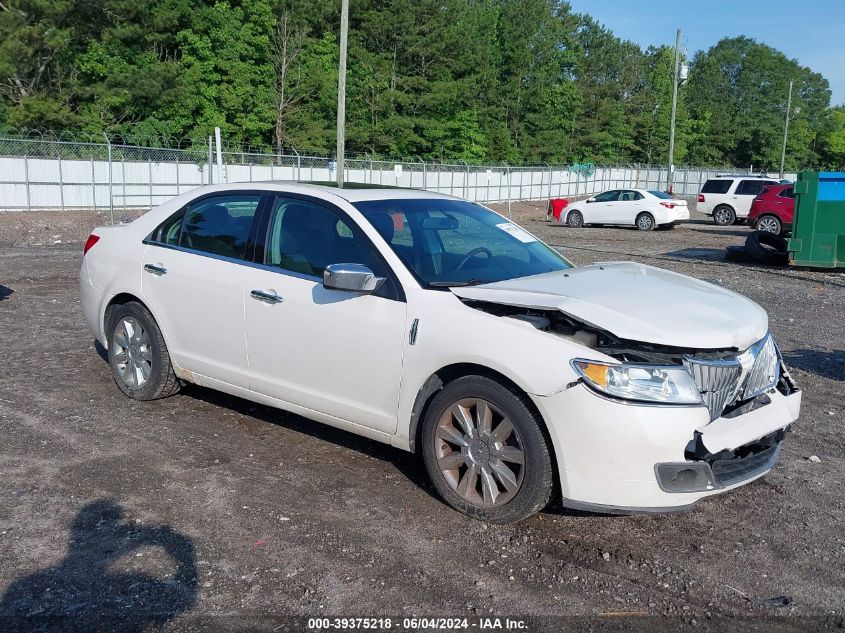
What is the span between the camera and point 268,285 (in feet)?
17.3

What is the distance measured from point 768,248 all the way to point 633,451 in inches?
645

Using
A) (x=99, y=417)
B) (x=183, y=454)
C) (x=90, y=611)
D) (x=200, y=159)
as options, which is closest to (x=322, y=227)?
(x=183, y=454)

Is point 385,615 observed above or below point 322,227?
below

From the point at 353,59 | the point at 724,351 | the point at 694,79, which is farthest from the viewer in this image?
the point at 694,79

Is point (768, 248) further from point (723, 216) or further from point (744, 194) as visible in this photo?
point (723, 216)

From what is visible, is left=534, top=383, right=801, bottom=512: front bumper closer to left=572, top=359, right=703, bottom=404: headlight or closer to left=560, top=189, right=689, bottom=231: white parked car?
left=572, top=359, right=703, bottom=404: headlight

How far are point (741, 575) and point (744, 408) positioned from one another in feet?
2.67

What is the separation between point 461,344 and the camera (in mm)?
4348

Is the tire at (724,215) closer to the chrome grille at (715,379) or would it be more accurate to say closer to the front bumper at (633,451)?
the chrome grille at (715,379)

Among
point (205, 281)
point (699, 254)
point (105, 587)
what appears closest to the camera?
point (105, 587)

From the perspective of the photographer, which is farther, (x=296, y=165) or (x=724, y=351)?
(x=296, y=165)

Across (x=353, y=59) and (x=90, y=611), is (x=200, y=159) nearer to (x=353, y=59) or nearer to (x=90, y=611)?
(x=353, y=59)

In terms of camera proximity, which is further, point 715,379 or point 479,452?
point 479,452

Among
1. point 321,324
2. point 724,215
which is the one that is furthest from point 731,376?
point 724,215
